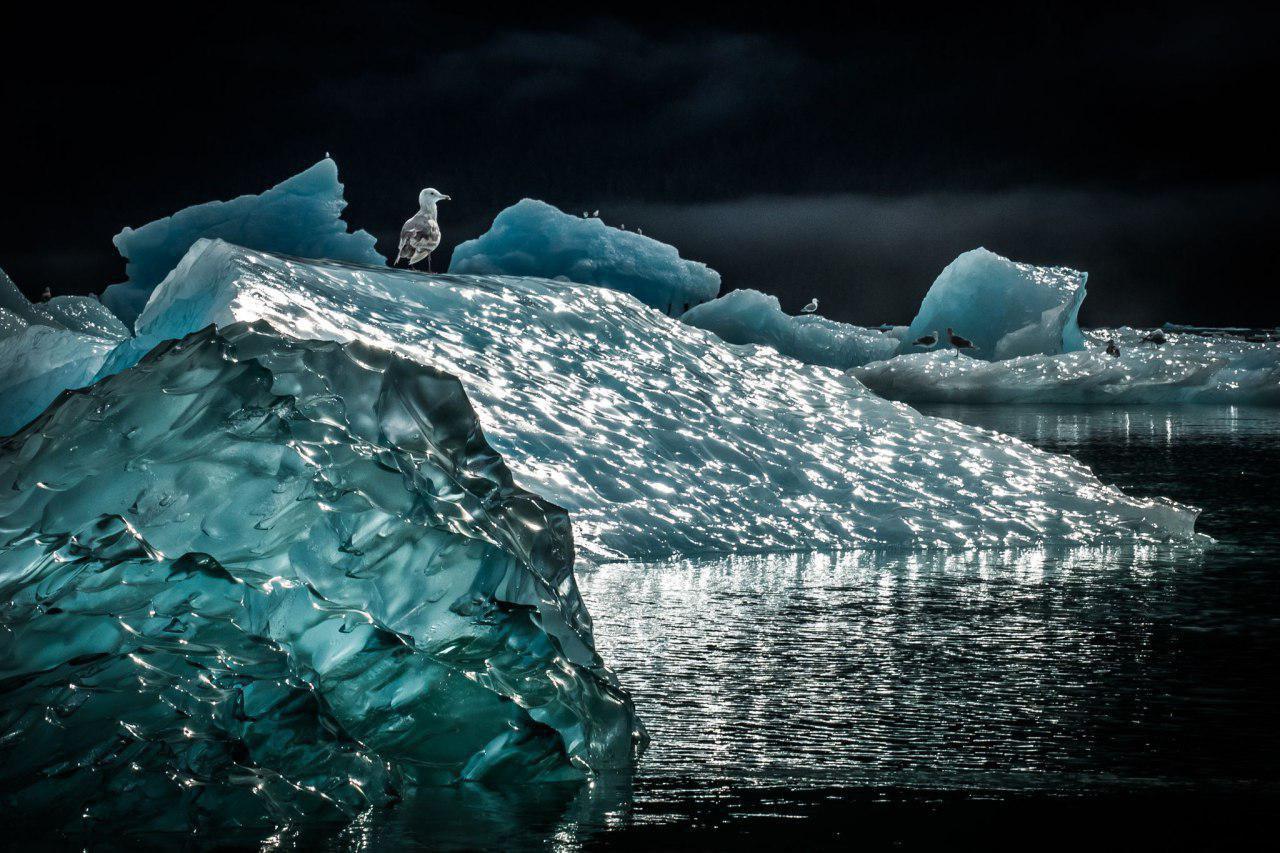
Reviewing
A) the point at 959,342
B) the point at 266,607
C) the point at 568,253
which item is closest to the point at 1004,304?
the point at 959,342

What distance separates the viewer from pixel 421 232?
13.3 meters

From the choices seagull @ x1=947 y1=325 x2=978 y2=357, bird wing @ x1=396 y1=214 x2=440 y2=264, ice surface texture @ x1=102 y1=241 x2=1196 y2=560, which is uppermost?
seagull @ x1=947 y1=325 x2=978 y2=357

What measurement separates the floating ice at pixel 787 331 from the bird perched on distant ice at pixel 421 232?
32.8 ft

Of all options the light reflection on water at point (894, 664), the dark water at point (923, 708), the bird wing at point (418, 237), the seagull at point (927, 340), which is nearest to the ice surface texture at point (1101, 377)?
the seagull at point (927, 340)

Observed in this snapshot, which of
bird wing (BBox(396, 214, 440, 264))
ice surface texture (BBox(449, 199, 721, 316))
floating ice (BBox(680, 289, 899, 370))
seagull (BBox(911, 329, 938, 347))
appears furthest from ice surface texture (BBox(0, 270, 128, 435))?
seagull (BBox(911, 329, 938, 347))

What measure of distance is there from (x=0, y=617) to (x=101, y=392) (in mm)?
558

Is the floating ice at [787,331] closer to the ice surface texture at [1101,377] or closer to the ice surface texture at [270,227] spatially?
the ice surface texture at [1101,377]

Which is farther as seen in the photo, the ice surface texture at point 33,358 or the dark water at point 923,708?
the ice surface texture at point 33,358

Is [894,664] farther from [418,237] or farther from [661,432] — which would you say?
[418,237]

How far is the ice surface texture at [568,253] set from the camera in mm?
20281

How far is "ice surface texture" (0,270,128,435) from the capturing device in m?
→ 6.62

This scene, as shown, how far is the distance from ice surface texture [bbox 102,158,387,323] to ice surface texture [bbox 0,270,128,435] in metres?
4.40

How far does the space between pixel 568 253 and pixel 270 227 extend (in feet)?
22.5

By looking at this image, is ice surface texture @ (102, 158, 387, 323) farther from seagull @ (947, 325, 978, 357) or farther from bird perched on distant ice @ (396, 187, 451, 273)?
seagull @ (947, 325, 978, 357)
